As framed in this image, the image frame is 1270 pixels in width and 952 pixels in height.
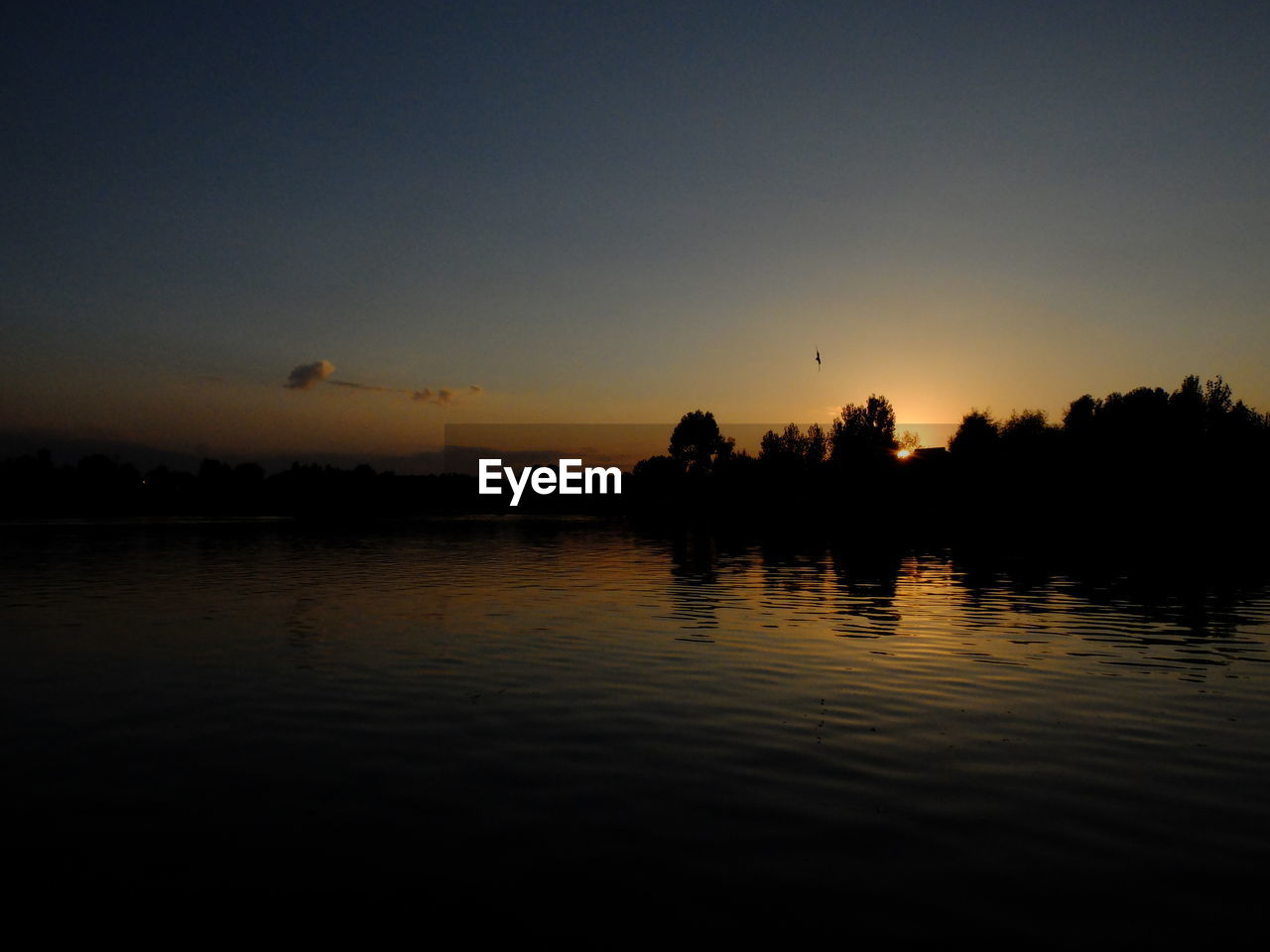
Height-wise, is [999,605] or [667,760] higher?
[667,760]

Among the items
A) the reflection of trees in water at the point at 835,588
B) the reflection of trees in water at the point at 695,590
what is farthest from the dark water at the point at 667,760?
the reflection of trees in water at the point at 695,590

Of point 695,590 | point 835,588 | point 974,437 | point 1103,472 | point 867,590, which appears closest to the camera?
point 867,590

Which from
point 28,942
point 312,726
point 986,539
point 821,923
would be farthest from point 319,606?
point 986,539

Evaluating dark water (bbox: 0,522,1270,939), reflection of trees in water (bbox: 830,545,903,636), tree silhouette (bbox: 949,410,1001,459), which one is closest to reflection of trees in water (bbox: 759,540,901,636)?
reflection of trees in water (bbox: 830,545,903,636)

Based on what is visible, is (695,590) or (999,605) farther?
(695,590)

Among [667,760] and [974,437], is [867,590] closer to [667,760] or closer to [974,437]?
[667,760]

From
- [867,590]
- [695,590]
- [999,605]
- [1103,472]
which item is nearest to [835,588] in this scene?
[867,590]

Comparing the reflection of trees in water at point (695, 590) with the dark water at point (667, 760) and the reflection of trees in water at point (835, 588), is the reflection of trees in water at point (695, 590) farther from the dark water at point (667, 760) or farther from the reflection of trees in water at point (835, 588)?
the reflection of trees in water at point (835, 588)

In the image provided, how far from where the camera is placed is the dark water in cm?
954

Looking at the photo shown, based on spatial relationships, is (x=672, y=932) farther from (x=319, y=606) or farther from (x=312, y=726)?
(x=319, y=606)

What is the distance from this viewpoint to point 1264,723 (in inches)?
639

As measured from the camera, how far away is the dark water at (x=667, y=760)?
954cm

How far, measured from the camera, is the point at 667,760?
46.1ft

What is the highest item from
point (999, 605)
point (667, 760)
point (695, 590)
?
point (667, 760)
